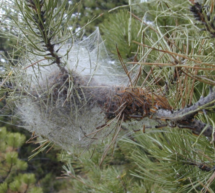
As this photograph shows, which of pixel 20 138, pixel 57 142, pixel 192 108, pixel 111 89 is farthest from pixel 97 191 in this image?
→ pixel 20 138

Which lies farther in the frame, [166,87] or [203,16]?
[166,87]

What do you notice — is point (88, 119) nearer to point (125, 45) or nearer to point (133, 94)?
point (133, 94)

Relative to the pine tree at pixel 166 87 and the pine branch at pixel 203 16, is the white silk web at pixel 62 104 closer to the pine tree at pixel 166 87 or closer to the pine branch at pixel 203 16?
the pine tree at pixel 166 87

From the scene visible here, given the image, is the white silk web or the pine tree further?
the white silk web

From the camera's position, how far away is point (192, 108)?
0.44 m

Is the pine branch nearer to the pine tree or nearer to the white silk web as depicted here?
the pine tree

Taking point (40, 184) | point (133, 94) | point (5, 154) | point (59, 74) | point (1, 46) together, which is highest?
point (1, 46)

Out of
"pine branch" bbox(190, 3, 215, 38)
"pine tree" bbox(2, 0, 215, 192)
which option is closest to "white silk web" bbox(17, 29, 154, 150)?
"pine tree" bbox(2, 0, 215, 192)

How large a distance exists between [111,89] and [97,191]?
2.10ft

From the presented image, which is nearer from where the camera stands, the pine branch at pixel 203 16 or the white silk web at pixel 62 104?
the pine branch at pixel 203 16

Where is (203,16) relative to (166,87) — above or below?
above

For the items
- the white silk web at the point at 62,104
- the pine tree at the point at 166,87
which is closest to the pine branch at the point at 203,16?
the pine tree at the point at 166,87

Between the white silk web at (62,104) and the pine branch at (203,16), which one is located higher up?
the pine branch at (203,16)

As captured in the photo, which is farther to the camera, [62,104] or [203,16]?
[62,104]
